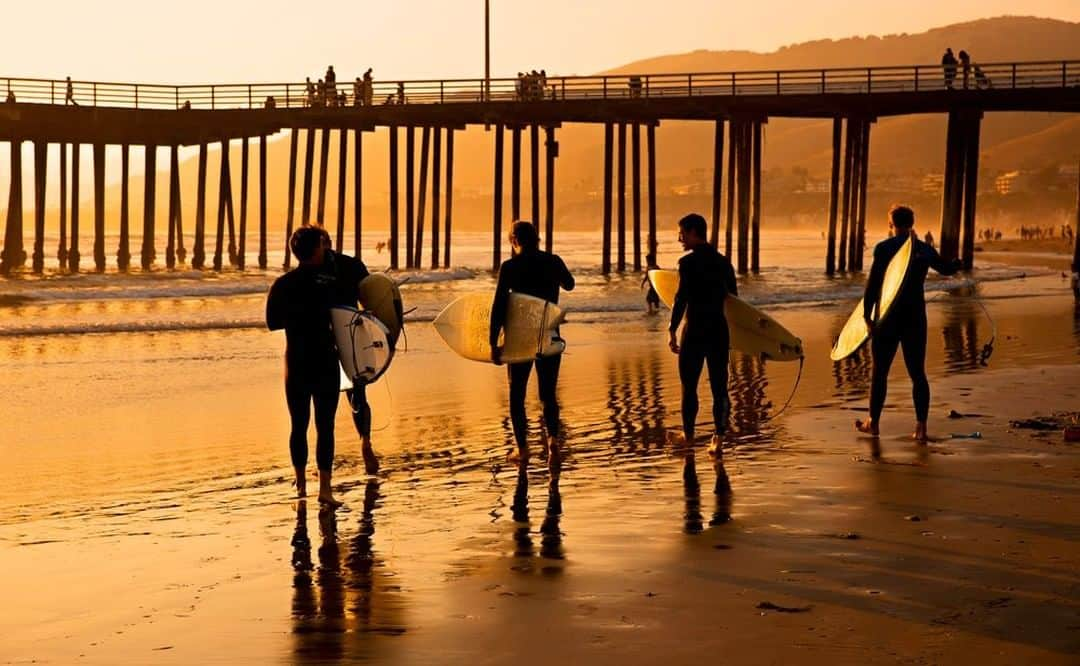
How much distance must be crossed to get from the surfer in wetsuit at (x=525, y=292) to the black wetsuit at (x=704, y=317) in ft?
2.65

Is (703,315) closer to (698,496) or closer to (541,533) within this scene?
(698,496)

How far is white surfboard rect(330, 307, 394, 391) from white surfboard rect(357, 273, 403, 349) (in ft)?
1.73

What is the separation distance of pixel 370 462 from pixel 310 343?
1.52 metres

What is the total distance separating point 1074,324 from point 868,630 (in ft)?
56.5

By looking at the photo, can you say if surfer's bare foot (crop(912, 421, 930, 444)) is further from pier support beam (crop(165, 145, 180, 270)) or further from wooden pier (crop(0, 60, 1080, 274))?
pier support beam (crop(165, 145, 180, 270))

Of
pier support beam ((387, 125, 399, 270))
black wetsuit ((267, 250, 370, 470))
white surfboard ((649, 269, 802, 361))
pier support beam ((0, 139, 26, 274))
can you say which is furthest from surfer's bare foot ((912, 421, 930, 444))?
pier support beam ((0, 139, 26, 274))

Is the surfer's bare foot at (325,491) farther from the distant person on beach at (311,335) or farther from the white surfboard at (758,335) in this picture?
the white surfboard at (758,335)

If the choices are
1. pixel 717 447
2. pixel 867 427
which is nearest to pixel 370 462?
pixel 717 447

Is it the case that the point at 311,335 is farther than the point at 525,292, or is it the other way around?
the point at 525,292

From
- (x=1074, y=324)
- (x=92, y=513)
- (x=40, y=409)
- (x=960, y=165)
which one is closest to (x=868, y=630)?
(x=92, y=513)

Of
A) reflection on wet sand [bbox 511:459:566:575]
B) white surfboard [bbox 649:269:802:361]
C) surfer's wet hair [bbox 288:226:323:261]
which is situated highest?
surfer's wet hair [bbox 288:226:323:261]

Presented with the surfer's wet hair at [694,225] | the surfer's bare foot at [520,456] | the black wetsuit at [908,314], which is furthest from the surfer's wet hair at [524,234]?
the black wetsuit at [908,314]

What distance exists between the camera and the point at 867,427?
38.7 feet

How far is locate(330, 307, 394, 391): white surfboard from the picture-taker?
389 inches
